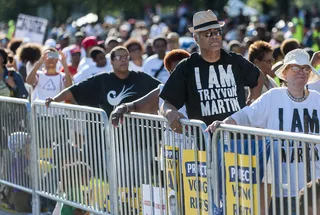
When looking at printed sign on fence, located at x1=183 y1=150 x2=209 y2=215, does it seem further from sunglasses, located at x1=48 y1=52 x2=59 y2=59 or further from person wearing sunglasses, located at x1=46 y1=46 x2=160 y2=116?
sunglasses, located at x1=48 y1=52 x2=59 y2=59

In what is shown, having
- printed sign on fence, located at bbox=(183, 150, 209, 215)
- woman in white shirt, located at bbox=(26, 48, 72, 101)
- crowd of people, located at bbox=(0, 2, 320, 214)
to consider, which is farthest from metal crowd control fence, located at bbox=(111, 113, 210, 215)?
woman in white shirt, located at bbox=(26, 48, 72, 101)

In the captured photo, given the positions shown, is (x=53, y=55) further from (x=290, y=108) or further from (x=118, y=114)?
(x=290, y=108)

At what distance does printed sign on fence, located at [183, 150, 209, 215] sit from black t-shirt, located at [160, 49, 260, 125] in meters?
0.57

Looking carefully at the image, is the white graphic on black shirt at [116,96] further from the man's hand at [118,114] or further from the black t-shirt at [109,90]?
the man's hand at [118,114]

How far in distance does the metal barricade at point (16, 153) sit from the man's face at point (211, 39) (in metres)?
2.49

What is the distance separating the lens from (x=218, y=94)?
753 cm

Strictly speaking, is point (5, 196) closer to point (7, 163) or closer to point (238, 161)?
point (7, 163)

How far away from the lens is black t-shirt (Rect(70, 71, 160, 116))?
31.5ft

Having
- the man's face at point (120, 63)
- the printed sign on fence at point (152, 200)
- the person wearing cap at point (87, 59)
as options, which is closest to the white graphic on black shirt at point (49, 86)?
the person wearing cap at point (87, 59)

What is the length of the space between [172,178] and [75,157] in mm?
1659

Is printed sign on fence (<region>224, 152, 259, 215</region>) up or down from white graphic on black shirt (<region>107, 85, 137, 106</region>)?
down

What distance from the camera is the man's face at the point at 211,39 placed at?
755cm

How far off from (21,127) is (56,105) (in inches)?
36.4

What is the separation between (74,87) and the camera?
31.8ft
